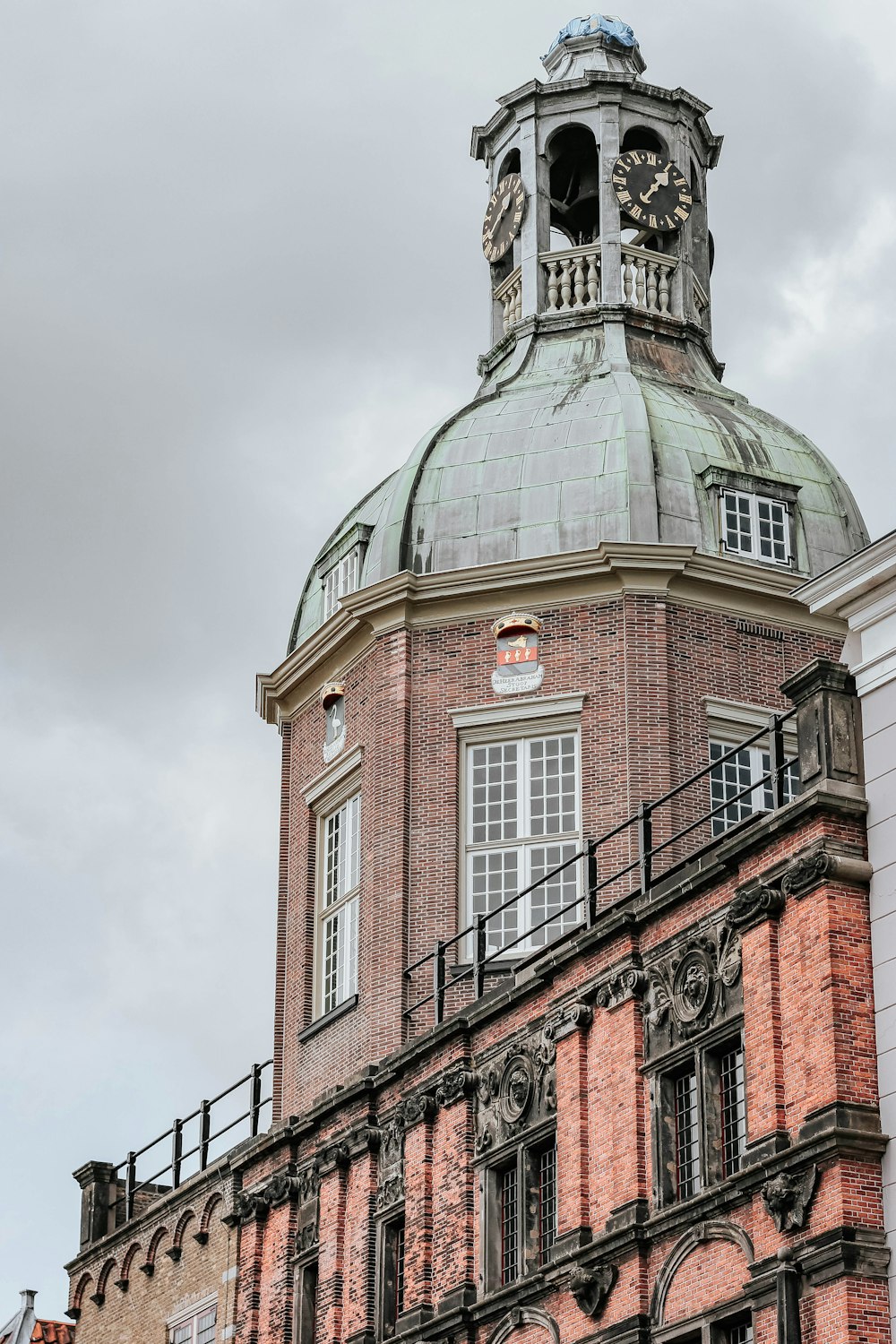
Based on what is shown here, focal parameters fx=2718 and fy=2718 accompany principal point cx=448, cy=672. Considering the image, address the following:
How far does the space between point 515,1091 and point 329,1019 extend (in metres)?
7.16

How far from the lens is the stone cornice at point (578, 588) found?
4022cm

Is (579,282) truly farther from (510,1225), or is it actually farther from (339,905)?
(510,1225)

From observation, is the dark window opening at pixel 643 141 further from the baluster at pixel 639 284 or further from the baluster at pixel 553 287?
the baluster at pixel 553 287

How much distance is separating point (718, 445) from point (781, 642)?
3.71 meters

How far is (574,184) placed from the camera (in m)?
49.3

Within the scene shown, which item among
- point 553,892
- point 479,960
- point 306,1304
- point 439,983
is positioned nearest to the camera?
point 479,960

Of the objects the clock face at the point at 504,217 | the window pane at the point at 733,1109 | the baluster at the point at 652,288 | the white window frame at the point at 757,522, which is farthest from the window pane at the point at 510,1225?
the clock face at the point at 504,217

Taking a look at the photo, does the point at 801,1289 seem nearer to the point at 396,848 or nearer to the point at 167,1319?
the point at 396,848

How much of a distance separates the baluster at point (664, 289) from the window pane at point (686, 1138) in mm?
18729

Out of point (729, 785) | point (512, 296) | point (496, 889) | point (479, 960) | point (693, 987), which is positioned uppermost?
point (512, 296)

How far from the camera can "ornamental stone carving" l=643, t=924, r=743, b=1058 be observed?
30.4m

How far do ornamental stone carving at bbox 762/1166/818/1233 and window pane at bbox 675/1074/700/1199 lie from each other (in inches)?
83.6

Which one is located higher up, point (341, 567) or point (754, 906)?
point (341, 567)

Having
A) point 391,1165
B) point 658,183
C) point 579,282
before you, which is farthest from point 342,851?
point 658,183
